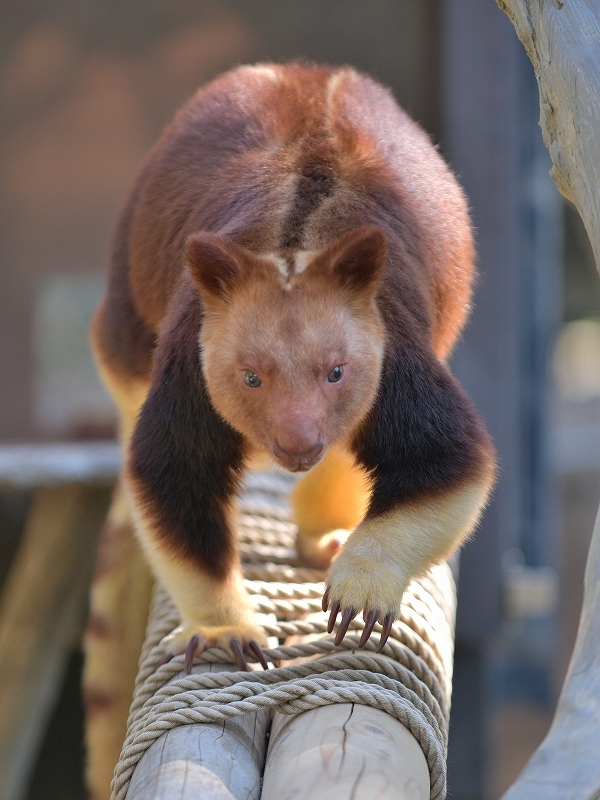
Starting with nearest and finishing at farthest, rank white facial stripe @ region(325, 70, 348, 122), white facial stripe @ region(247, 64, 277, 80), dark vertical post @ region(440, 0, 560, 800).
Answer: white facial stripe @ region(325, 70, 348, 122) < white facial stripe @ region(247, 64, 277, 80) < dark vertical post @ region(440, 0, 560, 800)

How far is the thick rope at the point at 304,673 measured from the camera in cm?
201

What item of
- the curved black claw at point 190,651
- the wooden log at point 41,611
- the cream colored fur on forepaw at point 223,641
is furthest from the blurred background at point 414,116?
the curved black claw at point 190,651

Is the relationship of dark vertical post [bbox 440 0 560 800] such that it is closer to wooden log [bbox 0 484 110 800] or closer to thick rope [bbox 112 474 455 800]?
thick rope [bbox 112 474 455 800]

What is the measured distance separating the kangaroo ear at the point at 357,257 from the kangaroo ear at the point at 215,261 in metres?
0.18

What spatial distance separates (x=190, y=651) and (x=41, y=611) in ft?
8.36

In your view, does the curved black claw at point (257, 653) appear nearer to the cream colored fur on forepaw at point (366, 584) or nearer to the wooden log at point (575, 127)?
the cream colored fur on forepaw at point (366, 584)

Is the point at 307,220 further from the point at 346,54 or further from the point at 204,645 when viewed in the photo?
the point at 346,54

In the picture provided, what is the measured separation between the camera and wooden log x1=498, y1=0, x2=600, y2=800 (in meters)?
1.51

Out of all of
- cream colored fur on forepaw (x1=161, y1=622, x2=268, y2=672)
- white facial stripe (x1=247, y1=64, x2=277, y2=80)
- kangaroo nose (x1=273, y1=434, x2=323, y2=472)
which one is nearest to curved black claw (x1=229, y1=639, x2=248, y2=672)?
cream colored fur on forepaw (x1=161, y1=622, x2=268, y2=672)

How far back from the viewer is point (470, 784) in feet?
18.7

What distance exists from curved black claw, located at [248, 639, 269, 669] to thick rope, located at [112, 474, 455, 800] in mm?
17

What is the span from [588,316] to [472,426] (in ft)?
34.6

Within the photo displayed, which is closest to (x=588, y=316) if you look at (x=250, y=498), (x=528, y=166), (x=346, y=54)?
(x=528, y=166)

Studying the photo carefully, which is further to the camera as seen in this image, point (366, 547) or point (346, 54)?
point (346, 54)
